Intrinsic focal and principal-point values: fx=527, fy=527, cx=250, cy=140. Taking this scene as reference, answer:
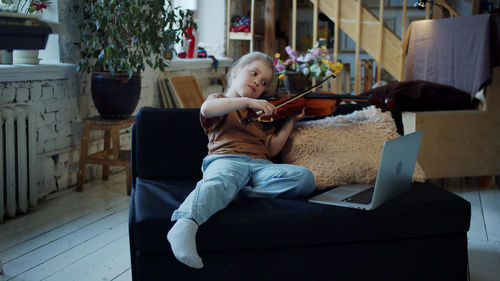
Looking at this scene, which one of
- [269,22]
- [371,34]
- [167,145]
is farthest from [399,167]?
[269,22]

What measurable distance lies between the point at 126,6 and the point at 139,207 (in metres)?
1.79

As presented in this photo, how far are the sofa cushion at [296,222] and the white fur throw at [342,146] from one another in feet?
0.69

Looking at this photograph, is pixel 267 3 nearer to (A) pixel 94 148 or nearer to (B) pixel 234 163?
(A) pixel 94 148

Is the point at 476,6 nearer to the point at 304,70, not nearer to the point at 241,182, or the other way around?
the point at 304,70

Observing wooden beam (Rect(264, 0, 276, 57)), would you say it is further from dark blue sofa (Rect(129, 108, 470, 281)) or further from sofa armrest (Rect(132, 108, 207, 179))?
dark blue sofa (Rect(129, 108, 470, 281))

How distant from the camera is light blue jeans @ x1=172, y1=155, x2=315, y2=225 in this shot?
1628 millimetres

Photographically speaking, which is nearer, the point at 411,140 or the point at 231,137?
the point at 411,140

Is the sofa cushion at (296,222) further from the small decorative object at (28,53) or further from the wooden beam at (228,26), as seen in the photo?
the wooden beam at (228,26)

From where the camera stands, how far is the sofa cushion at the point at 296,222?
1.60 metres

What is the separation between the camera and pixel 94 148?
3502mm

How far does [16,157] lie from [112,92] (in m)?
0.69

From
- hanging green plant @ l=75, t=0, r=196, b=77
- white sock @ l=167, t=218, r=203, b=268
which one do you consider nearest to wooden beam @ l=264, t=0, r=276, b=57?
hanging green plant @ l=75, t=0, r=196, b=77

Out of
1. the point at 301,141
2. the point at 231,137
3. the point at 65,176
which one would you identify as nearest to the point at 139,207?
the point at 231,137

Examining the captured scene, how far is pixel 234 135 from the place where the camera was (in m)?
2.04
